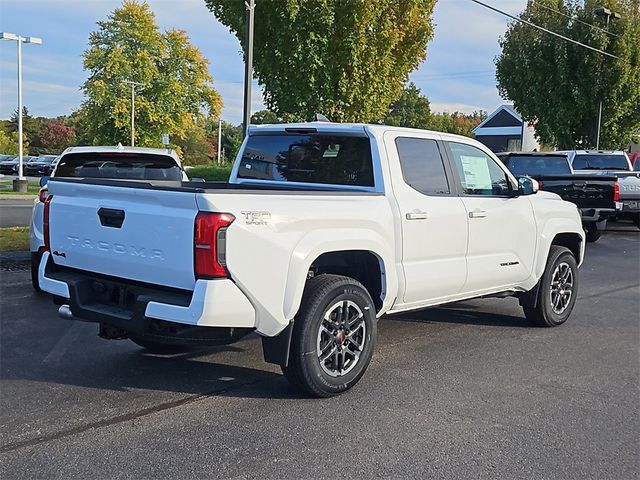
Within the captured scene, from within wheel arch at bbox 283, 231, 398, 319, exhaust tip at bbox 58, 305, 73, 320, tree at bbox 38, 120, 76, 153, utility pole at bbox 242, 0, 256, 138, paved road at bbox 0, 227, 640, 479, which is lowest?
paved road at bbox 0, 227, 640, 479

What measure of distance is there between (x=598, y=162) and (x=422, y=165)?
1372cm

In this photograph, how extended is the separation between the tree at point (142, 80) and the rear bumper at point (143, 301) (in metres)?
44.2

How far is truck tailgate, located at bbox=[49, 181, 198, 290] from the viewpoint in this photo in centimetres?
400

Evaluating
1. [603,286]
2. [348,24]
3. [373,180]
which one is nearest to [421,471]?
[373,180]

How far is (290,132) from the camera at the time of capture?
5883 mm

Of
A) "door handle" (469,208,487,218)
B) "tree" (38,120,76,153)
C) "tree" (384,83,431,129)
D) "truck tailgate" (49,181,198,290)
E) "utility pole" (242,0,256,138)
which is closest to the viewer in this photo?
"truck tailgate" (49,181,198,290)

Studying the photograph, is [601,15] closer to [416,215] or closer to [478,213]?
[478,213]

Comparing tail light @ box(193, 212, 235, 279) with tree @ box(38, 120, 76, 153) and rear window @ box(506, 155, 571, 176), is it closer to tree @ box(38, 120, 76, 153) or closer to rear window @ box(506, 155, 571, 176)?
rear window @ box(506, 155, 571, 176)

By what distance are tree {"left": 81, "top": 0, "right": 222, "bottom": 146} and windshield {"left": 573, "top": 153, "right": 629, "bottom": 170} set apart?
118ft

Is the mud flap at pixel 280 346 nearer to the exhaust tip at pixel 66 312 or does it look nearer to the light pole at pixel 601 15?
the exhaust tip at pixel 66 312

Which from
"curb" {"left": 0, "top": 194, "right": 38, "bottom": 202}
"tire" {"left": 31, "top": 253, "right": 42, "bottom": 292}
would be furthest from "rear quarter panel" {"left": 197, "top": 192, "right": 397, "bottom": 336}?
"curb" {"left": 0, "top": 194, "right": 38, "bottom": 202}

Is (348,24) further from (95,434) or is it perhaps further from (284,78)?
(95,434)

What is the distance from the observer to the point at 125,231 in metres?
4.30

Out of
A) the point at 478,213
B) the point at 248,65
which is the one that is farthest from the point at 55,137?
the point at 478,213
